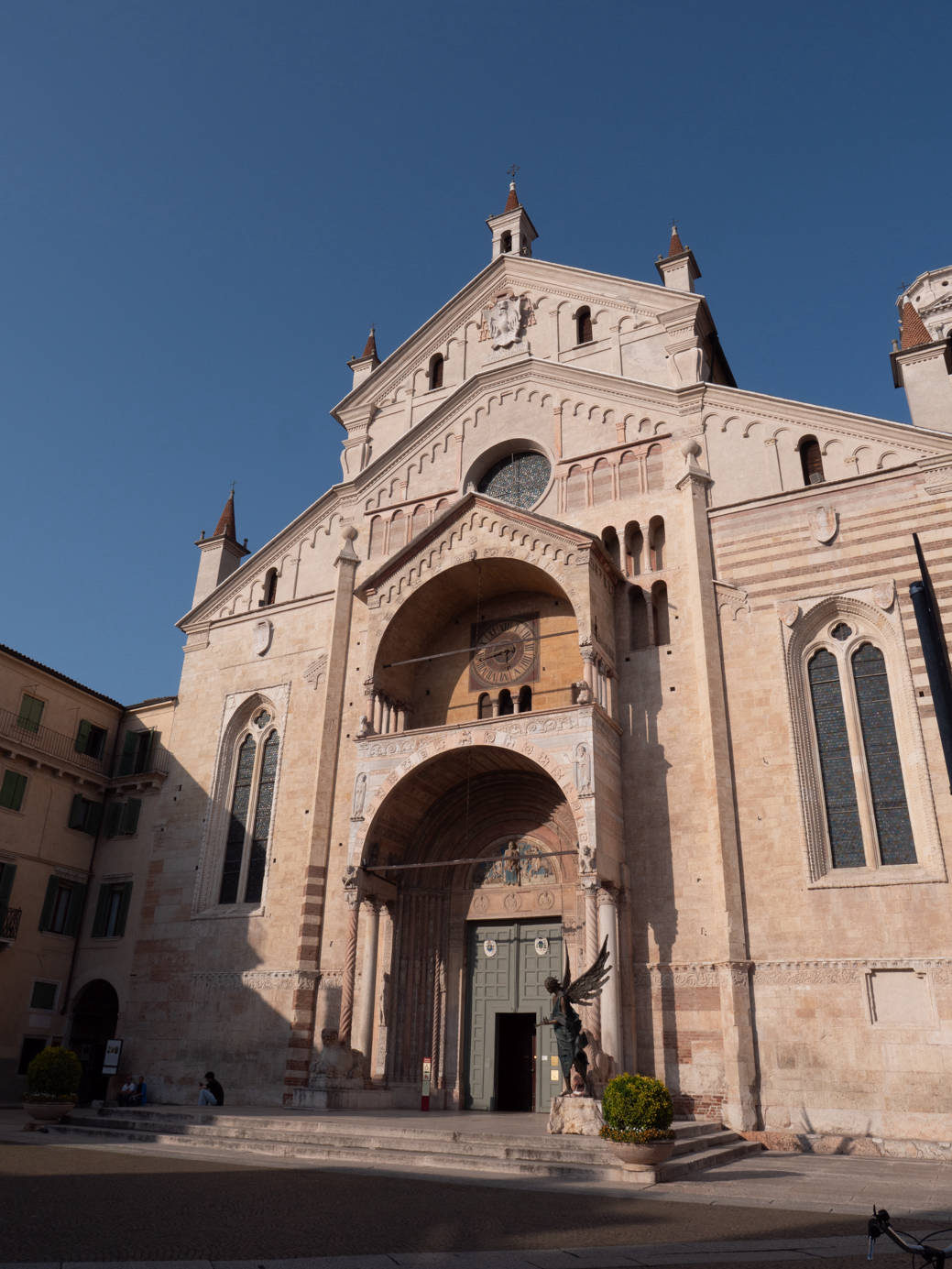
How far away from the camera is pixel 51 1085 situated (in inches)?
655

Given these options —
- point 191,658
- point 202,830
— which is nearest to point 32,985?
point 202,830

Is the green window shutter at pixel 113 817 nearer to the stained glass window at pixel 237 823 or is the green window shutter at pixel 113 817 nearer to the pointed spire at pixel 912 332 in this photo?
the stained glass window at pixel 237 823

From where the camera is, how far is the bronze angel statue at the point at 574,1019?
1548cm

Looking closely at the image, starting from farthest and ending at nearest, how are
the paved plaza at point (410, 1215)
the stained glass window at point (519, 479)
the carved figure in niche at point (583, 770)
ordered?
1. the stained glass window at point (519, 479)
2. the carved figure in niche at point (583, 770)
3. the paved plaza at point (410, 1215)

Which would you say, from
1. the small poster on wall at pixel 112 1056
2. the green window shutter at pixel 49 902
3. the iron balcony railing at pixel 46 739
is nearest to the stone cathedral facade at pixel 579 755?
the small poster on wall at pixel 112 1056

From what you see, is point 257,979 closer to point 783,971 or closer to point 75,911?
point 75,911

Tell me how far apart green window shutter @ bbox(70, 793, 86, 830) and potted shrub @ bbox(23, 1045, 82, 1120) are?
948 cm

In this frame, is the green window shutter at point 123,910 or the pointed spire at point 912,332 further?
the green window shutter at point 123,910

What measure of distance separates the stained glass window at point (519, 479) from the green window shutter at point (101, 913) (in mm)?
14853

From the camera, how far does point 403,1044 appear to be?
2041cm

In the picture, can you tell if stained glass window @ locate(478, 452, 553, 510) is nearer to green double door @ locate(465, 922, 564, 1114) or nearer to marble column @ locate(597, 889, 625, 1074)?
marble column @ locate(597, 889, 625, 1074)

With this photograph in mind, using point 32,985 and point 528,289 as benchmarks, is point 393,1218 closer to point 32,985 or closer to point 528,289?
point 32,985

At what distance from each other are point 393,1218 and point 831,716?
13150 millimetres

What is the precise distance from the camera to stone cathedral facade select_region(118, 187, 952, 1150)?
16.9 m
